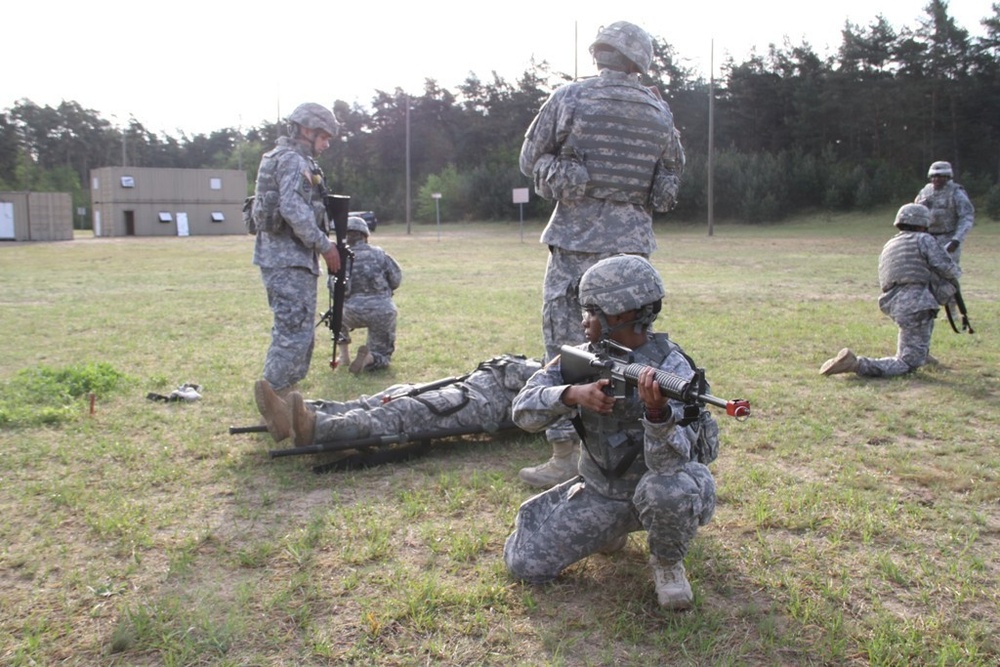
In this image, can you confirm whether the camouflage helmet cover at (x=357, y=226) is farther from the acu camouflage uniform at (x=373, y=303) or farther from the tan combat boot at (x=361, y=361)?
the tan combat boot at (x=361, y=361)

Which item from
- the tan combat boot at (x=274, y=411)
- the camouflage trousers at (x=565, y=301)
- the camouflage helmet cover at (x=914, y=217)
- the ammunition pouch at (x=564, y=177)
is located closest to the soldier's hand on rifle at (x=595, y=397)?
the camouflage trousers at (x=565, y=301)

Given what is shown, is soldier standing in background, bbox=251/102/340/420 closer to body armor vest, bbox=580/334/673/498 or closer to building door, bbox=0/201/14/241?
body armor vest, bbox=580/334/673/498

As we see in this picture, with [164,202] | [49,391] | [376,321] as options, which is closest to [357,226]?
[376,321]

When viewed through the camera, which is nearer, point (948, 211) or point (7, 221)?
point (948, 211)

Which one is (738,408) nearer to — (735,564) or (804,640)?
(804,640)

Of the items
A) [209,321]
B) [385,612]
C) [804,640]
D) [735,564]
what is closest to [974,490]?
[735,564]

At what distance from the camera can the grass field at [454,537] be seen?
3.05 m

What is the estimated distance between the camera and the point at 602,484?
3486 millimetres

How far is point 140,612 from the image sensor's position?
3.20 m

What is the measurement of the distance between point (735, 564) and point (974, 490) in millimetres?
1763

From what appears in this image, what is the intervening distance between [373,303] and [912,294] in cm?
487

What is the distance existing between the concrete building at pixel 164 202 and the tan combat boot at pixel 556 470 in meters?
47.4

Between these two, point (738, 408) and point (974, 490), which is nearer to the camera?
point (738, 408)

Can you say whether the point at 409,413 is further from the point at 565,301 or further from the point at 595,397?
the point at 595,397
